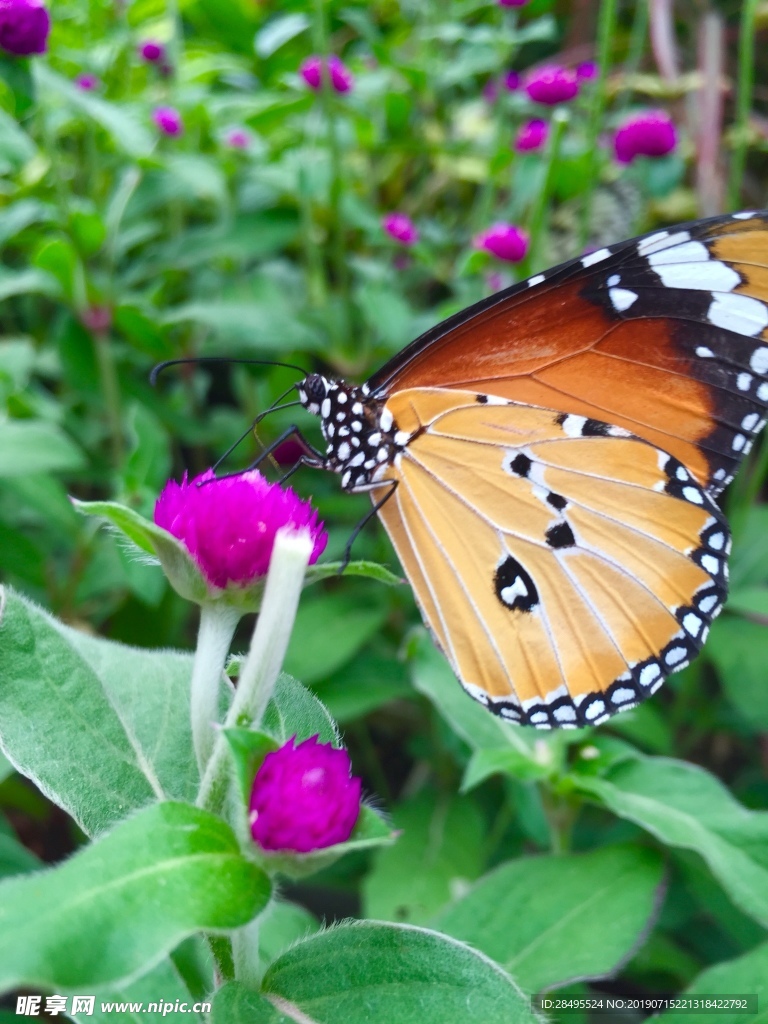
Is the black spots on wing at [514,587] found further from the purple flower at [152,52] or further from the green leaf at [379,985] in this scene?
the purple flower at [152,52]

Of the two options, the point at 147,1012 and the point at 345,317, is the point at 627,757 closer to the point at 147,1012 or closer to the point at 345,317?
the point at 147,1012

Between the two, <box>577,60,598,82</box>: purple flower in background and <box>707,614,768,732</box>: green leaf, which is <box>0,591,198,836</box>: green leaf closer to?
<box>707,614,768,732</box>: green leaf

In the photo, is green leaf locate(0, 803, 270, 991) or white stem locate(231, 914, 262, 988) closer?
green leaf locate(0, 803, 270, 991)

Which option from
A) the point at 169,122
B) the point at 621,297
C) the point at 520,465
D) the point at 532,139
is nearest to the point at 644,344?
the point at 621,297

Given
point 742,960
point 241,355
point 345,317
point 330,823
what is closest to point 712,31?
point 345,317

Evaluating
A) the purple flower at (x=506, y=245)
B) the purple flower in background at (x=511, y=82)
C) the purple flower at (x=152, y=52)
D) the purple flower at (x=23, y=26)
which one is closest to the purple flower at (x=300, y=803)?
the purple flower at (x=23, y=26)

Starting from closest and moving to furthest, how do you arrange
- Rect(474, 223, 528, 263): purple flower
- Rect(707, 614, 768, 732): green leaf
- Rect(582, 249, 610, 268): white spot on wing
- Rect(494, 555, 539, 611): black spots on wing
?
Rect(582, 249, 610, 268): white spot on wing, Rect(494, 555, 539, 611): black spots on wing, Rect(707, 614, 768, 732): green leaf, Rect(474, 223, 528, 263): purple flower

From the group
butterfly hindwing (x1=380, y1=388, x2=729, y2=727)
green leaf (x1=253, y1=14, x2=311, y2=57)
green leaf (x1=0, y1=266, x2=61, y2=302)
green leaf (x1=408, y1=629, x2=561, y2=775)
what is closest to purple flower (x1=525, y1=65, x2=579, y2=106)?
green leaf (x1=253, y1=14, x2=311, y2=57)
